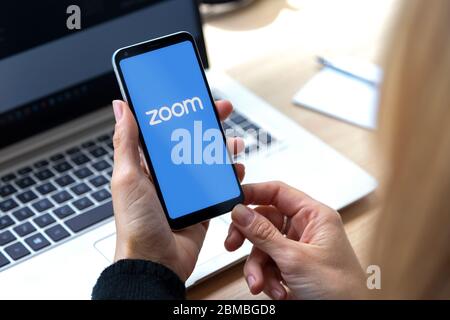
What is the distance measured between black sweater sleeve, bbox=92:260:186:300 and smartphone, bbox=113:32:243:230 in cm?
7

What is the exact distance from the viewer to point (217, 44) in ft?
3.73

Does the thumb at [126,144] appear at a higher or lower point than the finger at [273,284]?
higher

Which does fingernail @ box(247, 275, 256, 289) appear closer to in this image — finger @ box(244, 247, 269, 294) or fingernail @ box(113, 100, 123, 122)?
finger @ box(244, 247, 269, 294)

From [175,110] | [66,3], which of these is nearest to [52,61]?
[66,3]

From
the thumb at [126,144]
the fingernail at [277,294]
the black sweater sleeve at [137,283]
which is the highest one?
the thumb at [126,144]

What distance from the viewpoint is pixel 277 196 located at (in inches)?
30.8

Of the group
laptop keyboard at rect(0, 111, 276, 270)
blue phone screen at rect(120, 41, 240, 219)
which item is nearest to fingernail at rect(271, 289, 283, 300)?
blue phone screen at rect(120, 41, 240, 219)

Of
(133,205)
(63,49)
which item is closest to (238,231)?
(133,205)

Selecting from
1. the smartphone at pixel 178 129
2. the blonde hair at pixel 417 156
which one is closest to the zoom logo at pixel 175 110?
the smartphone at pixel 178 129

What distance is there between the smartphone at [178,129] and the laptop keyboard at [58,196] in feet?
0.43

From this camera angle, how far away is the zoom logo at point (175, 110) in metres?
0.73

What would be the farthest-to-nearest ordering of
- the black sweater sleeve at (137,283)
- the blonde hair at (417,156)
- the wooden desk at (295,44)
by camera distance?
the wooden desk at (295,44)
the black sweater sleeve at (137,283)
the blonde hair at (417,156)

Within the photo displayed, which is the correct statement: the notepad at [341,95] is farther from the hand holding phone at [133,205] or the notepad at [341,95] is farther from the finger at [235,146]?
the hand holding phone at [133,205]

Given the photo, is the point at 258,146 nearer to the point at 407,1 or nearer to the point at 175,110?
the point at 175,110
